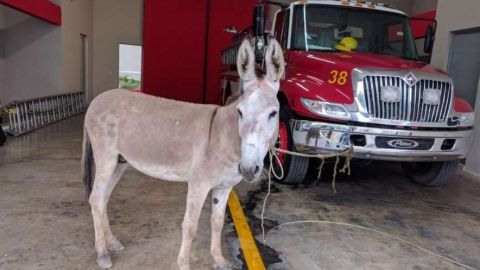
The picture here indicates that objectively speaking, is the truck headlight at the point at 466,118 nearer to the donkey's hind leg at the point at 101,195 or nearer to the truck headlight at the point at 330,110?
the truck headlight at the point at 330,110

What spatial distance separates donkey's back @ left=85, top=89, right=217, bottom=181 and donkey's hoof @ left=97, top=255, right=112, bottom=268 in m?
0.76

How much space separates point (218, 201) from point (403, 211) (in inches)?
112

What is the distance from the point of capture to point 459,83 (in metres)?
8.03

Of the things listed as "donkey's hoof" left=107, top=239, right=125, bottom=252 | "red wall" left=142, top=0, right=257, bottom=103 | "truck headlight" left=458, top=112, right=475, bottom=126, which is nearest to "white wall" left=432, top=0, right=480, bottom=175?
"truck headlight" left=458, top=112, right=475, bottom=126

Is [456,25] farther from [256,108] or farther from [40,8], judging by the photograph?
[40,8]

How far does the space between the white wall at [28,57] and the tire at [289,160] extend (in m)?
9.07

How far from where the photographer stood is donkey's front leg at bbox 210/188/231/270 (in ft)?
10.3

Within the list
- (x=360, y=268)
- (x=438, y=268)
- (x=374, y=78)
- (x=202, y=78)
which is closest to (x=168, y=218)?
(x=360, y=268)

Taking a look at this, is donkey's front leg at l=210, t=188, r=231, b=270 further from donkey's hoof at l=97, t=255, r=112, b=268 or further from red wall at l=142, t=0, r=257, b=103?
red wall at l=142, t=0, r=257, b=103

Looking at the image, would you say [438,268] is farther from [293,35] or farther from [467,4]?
[467,4]

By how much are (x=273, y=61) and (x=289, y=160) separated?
9.99 feet

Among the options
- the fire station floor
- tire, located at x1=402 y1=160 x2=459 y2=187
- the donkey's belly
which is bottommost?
the fire station floor

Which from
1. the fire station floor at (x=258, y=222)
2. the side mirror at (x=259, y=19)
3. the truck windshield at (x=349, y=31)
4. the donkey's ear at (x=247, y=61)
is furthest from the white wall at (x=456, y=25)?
the donkey's ear at (x=247, y=61)

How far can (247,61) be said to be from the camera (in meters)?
2.62
